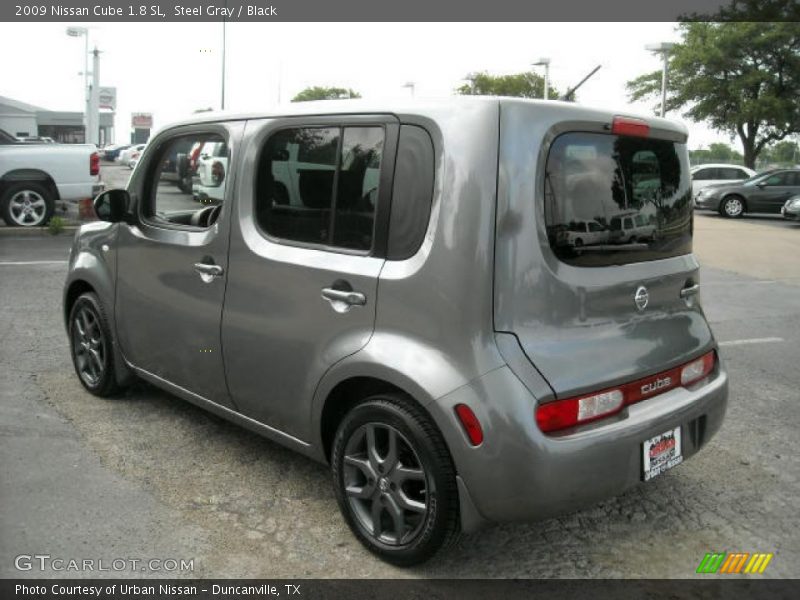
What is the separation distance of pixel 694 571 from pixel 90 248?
3613mm

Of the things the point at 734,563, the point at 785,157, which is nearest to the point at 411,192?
the point at 734,563

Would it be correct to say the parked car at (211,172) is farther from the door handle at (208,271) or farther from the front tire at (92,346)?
the front tire at (92,346)

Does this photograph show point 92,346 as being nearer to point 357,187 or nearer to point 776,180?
point 357,187

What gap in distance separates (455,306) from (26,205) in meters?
11.6

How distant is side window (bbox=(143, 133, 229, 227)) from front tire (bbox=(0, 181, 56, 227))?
931 centimetres

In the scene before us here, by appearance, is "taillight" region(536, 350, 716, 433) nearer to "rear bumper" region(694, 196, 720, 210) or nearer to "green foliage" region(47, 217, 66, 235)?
"green foliage" region(47, 217, 66, 235)

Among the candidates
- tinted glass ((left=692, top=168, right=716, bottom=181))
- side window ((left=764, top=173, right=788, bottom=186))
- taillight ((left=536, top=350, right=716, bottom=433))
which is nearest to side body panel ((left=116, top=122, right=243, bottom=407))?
taillight ((left=536, top=350, right=716, bottom=433))

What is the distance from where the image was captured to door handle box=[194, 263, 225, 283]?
3.44m

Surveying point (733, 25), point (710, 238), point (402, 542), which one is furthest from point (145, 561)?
point (733, 25)

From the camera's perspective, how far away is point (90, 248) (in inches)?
176

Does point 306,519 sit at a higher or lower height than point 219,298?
lower

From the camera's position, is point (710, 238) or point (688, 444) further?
point (710, 238)

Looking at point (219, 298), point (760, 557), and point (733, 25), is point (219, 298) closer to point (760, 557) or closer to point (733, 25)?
point (760, 557)

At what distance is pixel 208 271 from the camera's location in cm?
349
